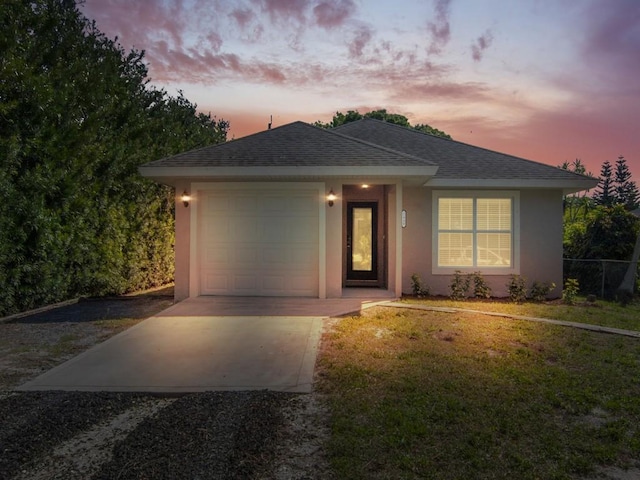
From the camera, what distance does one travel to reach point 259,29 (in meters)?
11.3

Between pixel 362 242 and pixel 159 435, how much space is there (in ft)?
28.6

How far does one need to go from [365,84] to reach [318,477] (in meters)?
15.1

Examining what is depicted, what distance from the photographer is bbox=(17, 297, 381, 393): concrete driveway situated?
4.45 meters

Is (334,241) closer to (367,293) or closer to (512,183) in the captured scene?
(367,293)

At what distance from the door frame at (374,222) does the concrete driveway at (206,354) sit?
298cm

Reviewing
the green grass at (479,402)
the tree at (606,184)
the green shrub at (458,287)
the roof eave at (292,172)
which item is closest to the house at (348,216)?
the roof eave at (292,172)

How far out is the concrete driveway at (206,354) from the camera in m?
4.45

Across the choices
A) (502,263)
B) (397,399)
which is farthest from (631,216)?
(397,399)

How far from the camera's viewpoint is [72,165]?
29.5 feet

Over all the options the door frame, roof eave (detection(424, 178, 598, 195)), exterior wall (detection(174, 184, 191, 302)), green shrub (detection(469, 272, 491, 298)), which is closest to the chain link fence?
→ roof eave (detection(424, 178, 598, 195))

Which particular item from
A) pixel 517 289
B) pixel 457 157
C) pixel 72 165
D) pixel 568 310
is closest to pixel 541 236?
pixel 517 289

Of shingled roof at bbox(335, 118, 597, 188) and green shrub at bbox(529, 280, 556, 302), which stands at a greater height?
shingled roof at bbox(335, 118, 597, 188)

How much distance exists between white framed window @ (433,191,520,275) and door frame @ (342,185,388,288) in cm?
137

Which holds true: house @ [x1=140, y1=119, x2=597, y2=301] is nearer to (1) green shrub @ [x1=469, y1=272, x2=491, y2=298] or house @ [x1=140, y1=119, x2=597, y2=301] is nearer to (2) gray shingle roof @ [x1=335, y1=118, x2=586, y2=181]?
(2) gray shingle roof @ [x1=335, y1=118, x2=586, y2=181]
